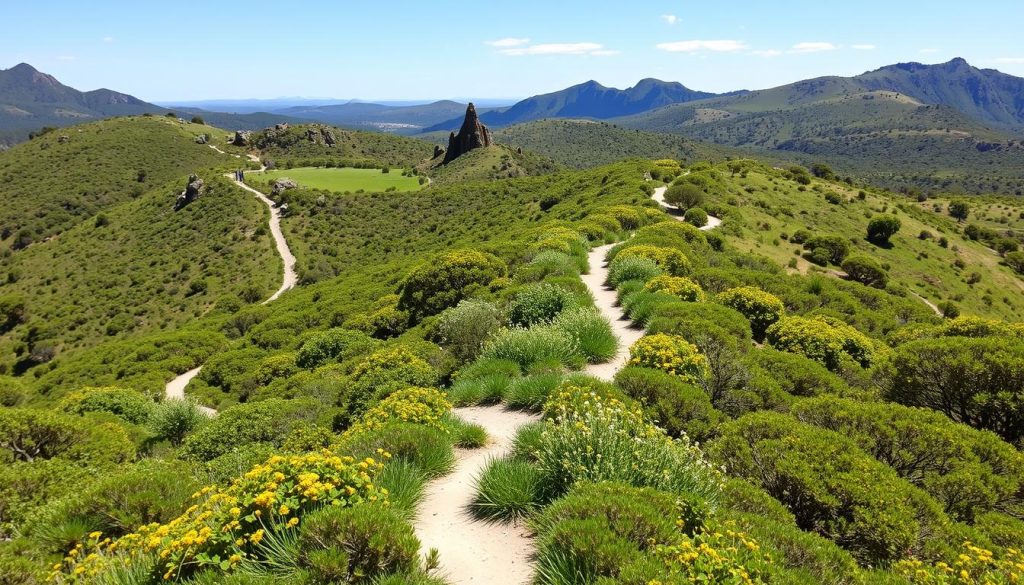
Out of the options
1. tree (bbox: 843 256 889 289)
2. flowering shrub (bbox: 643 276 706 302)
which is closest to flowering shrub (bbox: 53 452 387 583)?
flowering shrub (bbox: 643 276 706 302)

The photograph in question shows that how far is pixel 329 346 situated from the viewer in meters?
20.8

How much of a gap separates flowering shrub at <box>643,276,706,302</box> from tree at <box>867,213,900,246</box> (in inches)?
1607

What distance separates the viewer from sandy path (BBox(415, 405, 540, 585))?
4.64 meters

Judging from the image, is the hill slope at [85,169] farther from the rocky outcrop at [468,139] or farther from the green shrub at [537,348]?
the green shrub at [537,348]

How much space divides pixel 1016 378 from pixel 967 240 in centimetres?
6232

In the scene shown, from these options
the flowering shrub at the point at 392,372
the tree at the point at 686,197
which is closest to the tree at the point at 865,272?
the tree at the point at 686,197

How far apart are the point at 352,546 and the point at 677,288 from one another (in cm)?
1239

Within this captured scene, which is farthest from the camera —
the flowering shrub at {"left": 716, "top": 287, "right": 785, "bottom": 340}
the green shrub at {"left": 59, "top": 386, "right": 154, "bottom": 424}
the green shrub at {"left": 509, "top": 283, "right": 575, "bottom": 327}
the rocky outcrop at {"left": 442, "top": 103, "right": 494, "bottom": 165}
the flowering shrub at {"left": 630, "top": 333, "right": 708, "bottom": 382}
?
the rocky outcrop at {"left": 442, "top": 103, "right": 494, "bottom": 165}

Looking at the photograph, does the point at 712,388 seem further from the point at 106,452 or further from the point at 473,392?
the point at 106,452

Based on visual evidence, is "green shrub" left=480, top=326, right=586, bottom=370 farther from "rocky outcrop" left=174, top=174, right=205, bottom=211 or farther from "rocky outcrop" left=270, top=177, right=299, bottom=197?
"rocky outcrop" left=174, top=174, right=205, bottom=211

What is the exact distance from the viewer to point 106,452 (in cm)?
1053

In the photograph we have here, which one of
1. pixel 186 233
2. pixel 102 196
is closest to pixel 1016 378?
pixel 186 233

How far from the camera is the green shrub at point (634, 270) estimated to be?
16.6m

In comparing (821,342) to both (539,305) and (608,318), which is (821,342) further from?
(539,305)
